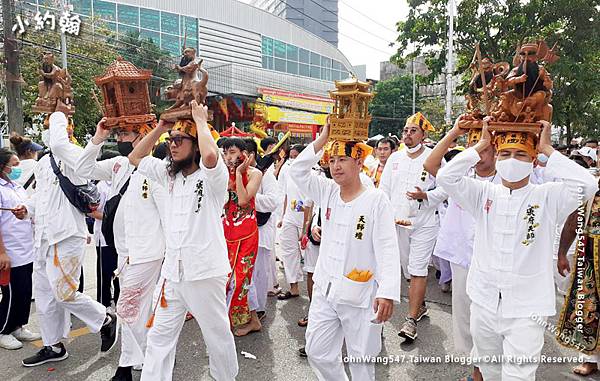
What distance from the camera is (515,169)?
3.05 m

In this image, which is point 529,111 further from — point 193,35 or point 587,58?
point 193,35

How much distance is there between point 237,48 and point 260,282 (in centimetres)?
3677

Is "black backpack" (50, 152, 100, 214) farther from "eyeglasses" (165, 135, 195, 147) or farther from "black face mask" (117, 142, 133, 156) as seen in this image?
"eyeglasses" (165, 135, 195, 147)

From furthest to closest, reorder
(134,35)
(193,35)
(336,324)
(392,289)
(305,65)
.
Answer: (305,65) < (193,35) < (134,35) < (336,324) < (392,289)

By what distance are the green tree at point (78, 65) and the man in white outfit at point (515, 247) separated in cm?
1444

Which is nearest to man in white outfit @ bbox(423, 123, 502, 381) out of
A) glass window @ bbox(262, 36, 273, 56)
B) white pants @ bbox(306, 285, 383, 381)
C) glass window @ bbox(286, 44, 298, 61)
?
white pants @ bbox(306, 285, 383, 381)

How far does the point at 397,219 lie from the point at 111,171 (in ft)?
10.3

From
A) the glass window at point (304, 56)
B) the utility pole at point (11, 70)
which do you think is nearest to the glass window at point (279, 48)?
the glass window at point (304, 56)

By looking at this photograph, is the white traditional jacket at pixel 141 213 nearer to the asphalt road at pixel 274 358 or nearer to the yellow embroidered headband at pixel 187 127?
the yellow embroidered headband at pixel 187 127

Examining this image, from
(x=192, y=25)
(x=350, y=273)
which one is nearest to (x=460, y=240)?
(x=350, y=273)

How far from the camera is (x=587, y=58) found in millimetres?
12773

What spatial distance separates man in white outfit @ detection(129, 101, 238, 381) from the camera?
322cm

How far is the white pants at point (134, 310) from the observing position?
3.81 m

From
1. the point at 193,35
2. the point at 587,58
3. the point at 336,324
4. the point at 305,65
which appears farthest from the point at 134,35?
the point at 336,324
